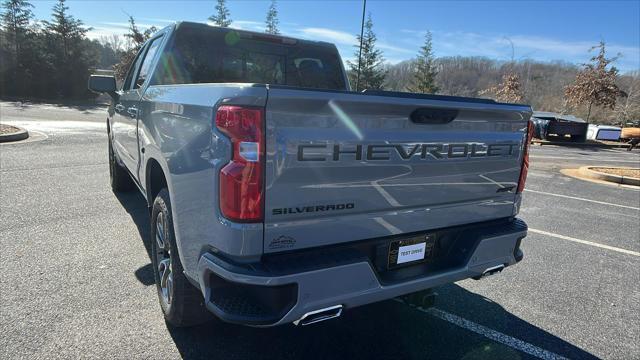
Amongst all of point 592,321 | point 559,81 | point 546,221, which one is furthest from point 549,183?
point 559,81

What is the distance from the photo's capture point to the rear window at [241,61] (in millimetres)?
3718

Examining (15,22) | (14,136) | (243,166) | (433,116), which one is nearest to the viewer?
(243,166)

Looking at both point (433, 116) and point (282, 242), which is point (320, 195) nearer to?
point (282, 242)

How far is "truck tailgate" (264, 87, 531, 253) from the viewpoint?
1.95m

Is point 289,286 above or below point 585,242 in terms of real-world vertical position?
above

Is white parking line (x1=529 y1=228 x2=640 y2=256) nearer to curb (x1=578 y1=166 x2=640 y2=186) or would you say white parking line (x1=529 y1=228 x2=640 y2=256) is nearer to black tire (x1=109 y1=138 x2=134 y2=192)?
black tire (x1=109 y1=138 x2=134 y2=192)

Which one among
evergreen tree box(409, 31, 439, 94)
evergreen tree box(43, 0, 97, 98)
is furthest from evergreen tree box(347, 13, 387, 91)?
evergreen tree box(43, 0, 97, 98)

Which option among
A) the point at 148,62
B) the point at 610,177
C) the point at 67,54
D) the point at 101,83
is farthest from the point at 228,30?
the point at 67,54

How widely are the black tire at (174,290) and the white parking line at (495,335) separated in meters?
1.72

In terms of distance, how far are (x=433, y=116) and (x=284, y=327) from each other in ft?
5.72

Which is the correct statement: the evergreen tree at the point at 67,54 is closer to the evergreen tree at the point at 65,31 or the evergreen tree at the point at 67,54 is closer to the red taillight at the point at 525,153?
the evergreen tree at the point at 65,31

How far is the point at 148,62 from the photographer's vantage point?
13.6ft

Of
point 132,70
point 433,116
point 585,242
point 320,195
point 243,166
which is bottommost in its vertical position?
point 585,242

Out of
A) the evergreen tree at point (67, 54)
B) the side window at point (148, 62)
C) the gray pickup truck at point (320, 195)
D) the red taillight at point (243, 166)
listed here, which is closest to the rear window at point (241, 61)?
the side window at point (148, 62)
